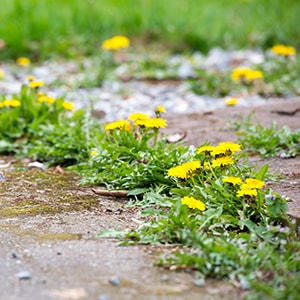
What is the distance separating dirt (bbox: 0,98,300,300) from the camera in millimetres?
2164

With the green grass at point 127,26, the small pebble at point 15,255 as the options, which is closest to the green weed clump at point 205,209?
the small pebble at point 15,255

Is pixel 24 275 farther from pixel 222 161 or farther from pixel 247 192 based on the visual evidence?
pixel 222 161

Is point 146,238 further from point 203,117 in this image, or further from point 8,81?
point 8,81

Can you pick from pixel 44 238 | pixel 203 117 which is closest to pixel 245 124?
pixel 203 117

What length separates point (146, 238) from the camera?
2.58 m

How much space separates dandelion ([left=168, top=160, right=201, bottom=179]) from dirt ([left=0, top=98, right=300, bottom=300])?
249mm

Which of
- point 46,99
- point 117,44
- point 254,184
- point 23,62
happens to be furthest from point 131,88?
point 254,184

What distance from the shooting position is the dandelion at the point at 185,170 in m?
2.87

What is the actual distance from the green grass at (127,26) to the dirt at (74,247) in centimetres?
346

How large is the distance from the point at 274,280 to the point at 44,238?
0.94 meters

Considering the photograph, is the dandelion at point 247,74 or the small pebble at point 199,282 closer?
the small pebble at point 199,282

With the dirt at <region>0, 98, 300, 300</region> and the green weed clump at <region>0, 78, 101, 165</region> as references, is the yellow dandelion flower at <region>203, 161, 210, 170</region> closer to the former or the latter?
the dirt at <region>0, 98, 300, 300</region>

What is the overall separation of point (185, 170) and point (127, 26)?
522cm

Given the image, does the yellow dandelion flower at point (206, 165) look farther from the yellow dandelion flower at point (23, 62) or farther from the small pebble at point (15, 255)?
the yellow dandelion flower at point (23, 62)
